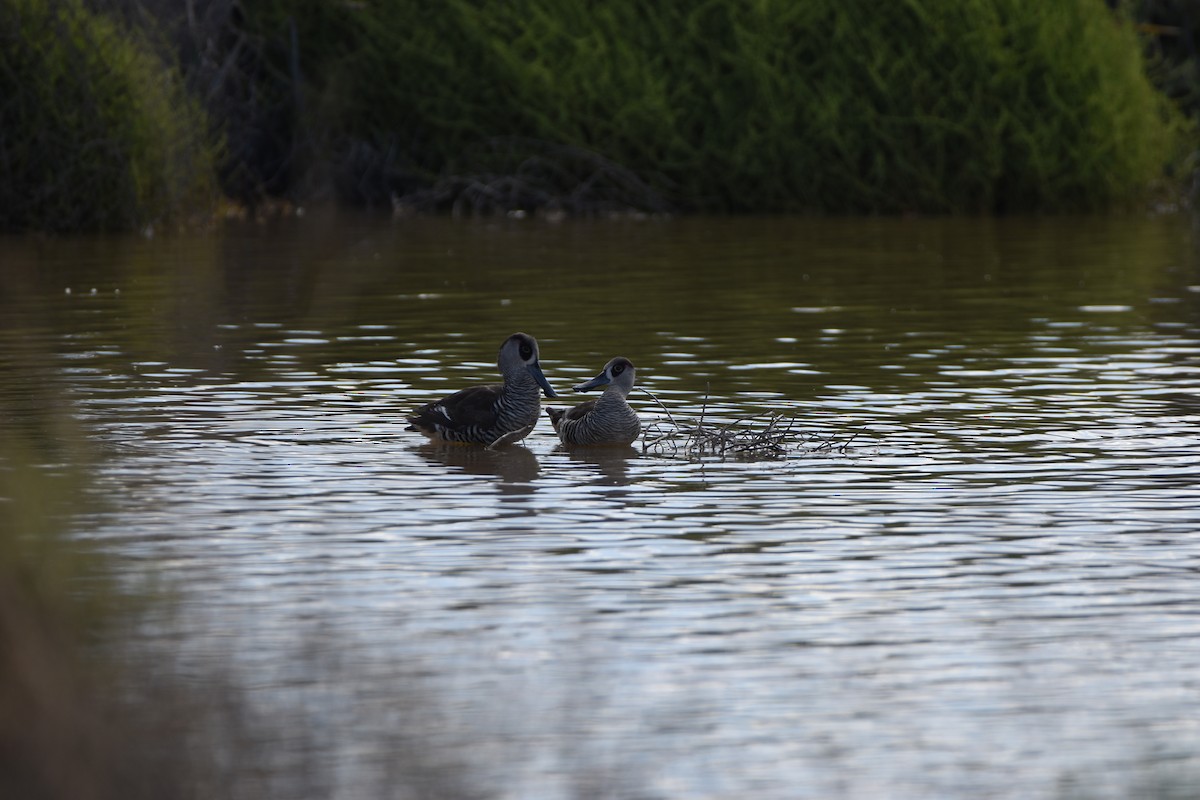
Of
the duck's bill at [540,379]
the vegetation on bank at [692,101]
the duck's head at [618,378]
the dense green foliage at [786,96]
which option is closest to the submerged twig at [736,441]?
the duck's head at [618,378]

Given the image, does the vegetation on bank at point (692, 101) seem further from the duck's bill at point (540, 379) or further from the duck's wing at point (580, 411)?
the duck's bill at point (540, 379)

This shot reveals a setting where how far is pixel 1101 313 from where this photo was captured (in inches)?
772

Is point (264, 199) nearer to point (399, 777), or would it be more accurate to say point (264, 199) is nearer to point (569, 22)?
point (569, 22)

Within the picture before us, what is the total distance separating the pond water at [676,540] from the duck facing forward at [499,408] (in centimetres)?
14

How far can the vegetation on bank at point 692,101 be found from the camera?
108ft

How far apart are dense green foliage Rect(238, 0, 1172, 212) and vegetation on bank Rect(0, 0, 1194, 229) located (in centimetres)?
4

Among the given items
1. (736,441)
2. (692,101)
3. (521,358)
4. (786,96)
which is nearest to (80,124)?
(692,101)

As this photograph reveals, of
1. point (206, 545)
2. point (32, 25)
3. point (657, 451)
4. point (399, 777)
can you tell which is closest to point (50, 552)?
point (206, 545)

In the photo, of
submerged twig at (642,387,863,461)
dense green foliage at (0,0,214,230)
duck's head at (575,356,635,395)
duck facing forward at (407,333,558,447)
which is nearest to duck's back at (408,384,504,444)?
duck facing forward at (407,333,558,447)

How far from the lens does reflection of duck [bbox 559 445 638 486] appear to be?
11.2 meters

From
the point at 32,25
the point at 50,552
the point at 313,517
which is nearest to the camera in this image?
the point at 50,552

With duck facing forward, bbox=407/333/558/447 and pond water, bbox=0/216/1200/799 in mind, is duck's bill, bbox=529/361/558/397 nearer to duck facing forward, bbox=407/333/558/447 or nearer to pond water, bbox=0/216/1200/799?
duck facing forward, bbox=407/333/558/447

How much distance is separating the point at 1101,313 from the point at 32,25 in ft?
46.4

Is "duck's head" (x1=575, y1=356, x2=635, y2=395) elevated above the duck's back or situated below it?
above
